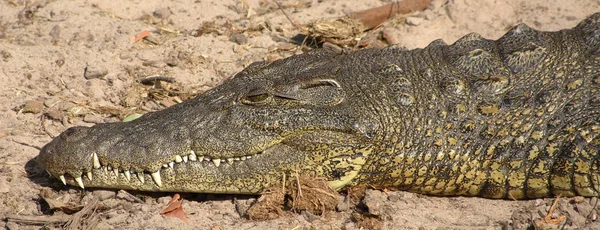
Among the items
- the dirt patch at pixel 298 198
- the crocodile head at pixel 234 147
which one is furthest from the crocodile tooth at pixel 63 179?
the dirt patch at pixel 298 198

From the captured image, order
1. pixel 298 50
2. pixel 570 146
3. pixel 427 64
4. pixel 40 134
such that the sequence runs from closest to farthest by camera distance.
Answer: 1. pixel 570 146
2. pixel 427 64
3. pixel 40 134
4. pixel 298 50

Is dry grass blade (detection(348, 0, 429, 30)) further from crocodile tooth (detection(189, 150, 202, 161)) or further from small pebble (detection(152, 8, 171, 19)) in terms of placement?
crocodile tooth (detection(189, 150, 202, 161))

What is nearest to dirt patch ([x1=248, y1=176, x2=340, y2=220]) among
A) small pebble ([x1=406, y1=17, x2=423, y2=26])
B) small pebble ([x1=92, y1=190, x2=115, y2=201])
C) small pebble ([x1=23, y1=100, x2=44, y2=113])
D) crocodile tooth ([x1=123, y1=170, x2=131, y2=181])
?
crocodile tooth ([x1=123, y1=170, x2=131, y2=181])

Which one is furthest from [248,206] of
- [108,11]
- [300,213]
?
[108,11]

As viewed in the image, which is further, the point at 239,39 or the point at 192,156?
the point at 239,39

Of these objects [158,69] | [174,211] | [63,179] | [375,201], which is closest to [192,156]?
[174,211]

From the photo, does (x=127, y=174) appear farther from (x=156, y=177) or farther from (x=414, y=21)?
(x=414, y=21)

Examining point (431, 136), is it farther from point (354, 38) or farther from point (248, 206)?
point (354, 38)
